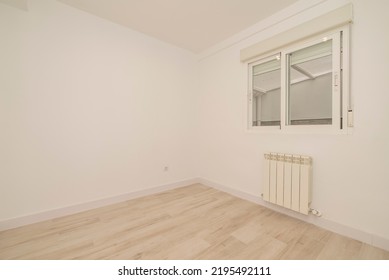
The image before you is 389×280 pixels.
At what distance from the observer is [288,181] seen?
6.97 feet

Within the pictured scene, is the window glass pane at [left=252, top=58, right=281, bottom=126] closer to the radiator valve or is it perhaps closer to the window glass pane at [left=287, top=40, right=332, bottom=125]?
the window glass pane at [left=287, top=40, right=332, bottom=125]

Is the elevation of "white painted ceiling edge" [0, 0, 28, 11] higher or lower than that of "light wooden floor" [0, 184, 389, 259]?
higher

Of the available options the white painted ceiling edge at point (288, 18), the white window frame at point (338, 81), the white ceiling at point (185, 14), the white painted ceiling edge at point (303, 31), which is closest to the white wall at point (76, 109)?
the white ceiling at point (185, 14)

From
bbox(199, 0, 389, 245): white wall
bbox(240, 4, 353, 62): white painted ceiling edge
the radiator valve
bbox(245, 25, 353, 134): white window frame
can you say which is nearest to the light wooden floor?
the radiator valve

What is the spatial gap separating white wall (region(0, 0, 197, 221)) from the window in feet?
5.35

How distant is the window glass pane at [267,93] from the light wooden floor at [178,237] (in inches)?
53.7

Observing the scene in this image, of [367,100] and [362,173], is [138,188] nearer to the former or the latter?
[362,173]

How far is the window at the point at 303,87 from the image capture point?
1.84 meters

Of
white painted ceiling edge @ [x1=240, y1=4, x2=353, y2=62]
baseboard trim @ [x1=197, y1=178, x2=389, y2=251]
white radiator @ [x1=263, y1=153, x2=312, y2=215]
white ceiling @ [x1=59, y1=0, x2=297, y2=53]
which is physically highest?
white ceiling @ [x1=59, y1=0, x2=297, y2=53]

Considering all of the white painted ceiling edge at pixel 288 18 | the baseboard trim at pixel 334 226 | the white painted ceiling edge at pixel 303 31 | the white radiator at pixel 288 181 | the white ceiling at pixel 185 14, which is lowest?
the baseboard trim at pixel 334 226

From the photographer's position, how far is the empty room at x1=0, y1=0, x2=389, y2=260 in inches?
64.1

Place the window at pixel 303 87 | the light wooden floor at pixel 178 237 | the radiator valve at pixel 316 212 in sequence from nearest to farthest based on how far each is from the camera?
the light wooden floor at pixel 178 237, the window at pixel 303 87, the radiator valve at pixel 316 212

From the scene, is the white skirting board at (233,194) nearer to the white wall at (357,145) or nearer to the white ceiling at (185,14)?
the white wall at (357,145)
